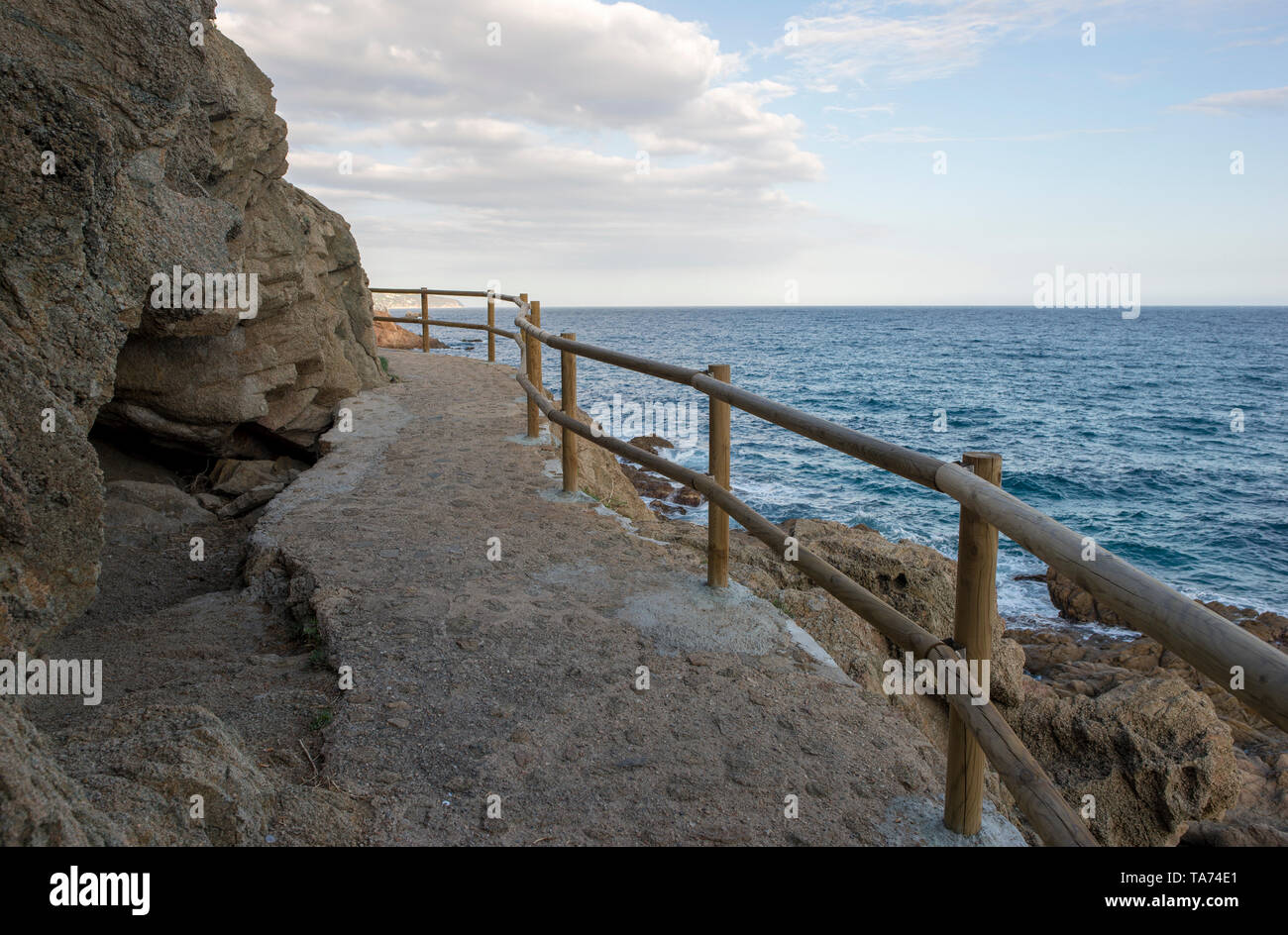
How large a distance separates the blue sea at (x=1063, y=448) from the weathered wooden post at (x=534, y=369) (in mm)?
7307

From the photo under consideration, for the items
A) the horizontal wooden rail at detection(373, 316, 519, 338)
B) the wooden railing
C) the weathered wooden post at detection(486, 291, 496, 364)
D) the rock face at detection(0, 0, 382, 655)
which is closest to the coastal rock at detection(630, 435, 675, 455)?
the weathered wooden post at detection(486, 291, 496, 364)

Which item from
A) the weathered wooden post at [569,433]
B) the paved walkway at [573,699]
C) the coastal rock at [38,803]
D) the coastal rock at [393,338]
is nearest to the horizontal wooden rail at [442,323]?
the coastal rock at [393,338]

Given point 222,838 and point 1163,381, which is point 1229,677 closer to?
point 222,838

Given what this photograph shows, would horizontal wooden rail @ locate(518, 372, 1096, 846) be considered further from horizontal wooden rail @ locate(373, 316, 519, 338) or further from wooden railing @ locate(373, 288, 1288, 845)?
horizontal wooden rail @ locate(373, 316, 519, 338)

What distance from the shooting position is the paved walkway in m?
2.47

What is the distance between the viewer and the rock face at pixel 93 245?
2637mm

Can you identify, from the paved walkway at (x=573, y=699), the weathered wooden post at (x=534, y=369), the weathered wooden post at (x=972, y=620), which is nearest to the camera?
the weathered wooden post at (x=972, y=620)

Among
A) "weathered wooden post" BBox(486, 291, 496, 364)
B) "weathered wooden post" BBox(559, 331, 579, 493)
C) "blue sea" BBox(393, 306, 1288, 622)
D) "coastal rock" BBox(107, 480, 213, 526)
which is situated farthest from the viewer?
"blue sea" BBox(393, 306, 1288, 622)

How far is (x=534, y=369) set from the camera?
26.0 ft

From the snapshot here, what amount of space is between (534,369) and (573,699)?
17.0ft

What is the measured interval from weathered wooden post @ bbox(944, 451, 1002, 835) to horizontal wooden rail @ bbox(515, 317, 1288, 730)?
0.06 metres

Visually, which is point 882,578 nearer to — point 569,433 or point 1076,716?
Result: point 1076,716

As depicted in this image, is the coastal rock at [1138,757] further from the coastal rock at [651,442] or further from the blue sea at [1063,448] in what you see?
the coastal rock at [651,442]
